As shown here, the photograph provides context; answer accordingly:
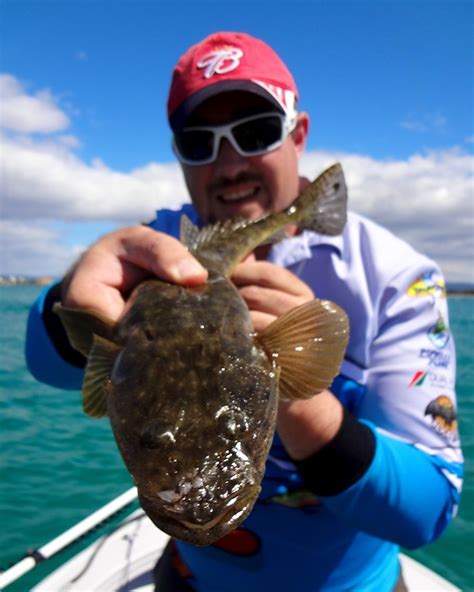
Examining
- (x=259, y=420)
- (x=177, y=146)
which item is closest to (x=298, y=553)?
(x=259, y=420)

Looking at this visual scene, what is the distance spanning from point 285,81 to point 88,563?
4.84 meters

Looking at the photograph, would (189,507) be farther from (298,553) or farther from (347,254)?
(347,254)

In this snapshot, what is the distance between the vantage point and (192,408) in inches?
73.7

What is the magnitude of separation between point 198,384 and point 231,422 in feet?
0.64

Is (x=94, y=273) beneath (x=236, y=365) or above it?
above

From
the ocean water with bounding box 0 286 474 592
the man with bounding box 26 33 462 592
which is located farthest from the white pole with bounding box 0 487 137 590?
the man with bounding box 26 33 462 592

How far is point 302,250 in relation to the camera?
3707 mm

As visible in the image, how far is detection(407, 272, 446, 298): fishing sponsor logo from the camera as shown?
3.34m

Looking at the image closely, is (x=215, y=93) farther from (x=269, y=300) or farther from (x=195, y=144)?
(x=269, y=300)

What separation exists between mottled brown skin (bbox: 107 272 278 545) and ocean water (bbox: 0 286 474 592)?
5.56 meters

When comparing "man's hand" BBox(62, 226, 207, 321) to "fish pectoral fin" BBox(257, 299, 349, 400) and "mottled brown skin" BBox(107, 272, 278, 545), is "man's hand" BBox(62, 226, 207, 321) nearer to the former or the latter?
"mottled brown skin" BBox(107, 272, 278, 545)

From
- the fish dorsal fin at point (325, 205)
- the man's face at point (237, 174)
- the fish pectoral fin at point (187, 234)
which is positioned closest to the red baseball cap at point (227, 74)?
the man's face at point (237, 174)

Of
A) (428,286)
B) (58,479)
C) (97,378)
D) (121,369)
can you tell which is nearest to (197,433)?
(121,369)

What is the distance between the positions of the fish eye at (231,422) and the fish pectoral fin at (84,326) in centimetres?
75
